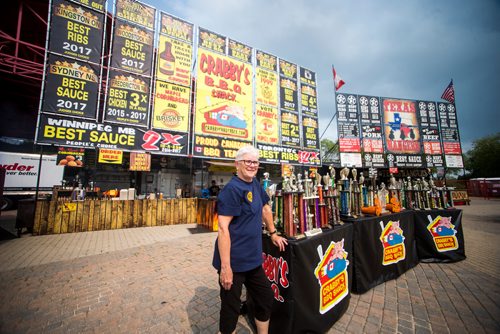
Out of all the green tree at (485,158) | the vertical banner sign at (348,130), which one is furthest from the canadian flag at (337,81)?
the green tree at (485,158)

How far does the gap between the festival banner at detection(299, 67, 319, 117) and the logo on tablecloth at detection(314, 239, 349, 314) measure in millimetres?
12782

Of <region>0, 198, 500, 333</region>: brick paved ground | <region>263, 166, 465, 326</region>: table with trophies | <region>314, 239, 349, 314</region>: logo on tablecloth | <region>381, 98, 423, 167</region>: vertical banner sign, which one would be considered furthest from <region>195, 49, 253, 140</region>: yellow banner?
<region>381, 98, 423, 167</region>: vertical banner sign

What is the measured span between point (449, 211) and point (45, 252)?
10.6m

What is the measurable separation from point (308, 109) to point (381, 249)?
12.4 metres

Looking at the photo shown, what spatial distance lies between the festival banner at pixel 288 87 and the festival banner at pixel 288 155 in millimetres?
2988

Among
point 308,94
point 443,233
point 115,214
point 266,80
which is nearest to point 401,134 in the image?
point 308,94

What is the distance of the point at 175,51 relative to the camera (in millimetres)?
10336

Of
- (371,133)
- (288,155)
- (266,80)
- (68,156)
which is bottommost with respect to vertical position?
(68,156)

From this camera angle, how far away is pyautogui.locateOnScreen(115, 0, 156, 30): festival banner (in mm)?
9188

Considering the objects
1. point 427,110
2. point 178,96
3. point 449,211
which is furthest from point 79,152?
point 427,110

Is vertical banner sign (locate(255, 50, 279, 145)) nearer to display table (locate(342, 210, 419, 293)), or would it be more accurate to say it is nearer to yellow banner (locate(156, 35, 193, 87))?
yellow banner (locate(156, 35, 193, 87))

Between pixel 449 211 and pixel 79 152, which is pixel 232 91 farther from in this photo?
pixel 449 211

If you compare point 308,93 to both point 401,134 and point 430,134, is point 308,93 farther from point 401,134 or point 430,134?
point 430,134

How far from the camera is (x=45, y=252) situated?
17.5 ft
